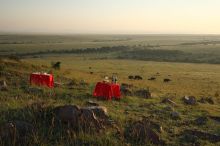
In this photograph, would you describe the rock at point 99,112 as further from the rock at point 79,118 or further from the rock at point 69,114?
the rock at point 69,114

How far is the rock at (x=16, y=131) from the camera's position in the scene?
6.46 meters

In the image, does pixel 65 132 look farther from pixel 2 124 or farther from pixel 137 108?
pixel 137 108

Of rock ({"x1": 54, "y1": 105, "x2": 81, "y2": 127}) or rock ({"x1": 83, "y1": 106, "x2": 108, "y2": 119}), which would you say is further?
rock ({"x1": 83, "y1": 106, "x2": 108, "y2": 119})

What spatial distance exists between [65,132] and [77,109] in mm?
778

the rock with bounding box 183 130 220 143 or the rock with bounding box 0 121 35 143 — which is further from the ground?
the rock with bounding box 0 121 35 143

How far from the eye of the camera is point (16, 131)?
6.68 meters

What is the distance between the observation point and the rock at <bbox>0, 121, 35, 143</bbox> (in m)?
6.46

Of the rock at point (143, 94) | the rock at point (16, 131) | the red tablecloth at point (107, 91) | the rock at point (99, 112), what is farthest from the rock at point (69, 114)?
the rock at point (143, 94)

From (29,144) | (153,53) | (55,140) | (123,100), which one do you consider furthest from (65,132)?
(153,53)

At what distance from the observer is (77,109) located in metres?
7.79

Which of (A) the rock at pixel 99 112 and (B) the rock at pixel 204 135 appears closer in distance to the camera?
(A) the rock at pixel 99 112

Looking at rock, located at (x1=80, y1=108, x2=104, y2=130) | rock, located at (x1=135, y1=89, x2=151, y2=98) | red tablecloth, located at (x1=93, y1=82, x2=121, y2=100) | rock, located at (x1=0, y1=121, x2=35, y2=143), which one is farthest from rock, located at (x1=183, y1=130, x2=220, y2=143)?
rock, located at (x1=135, y1=89, x2=151, y2=98)

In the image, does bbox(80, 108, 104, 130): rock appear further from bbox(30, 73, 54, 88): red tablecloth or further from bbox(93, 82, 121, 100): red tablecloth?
bbox(30, 73, 54, 88): red tablecloth

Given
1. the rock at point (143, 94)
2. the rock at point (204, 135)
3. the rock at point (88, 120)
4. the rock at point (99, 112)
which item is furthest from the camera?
the rock at point (143, 94)
